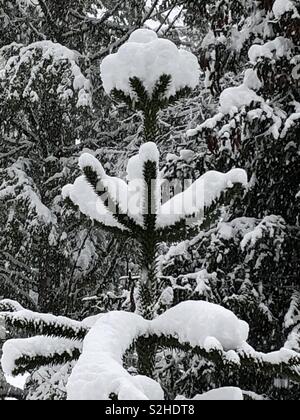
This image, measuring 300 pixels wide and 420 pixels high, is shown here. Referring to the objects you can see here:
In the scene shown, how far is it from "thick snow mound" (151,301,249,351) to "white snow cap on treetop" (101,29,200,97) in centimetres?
68

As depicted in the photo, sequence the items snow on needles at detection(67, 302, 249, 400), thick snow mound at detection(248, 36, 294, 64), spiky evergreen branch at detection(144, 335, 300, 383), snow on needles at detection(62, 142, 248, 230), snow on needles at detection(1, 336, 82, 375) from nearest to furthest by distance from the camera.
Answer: snow on needles at detection(67, 302, 249, 400)
spiky evergreen branch at detection(144, 335, 300, 383)
snow on needles at detection(1, 336, 82, 375)
snow on needles at detection(62, 142, 248, 230)
thick snow mound at detection(248, 36, 294, 64)

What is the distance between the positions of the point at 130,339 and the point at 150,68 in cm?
83

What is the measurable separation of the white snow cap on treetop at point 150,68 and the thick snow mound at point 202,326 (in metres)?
0.68

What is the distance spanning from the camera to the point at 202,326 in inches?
56.1

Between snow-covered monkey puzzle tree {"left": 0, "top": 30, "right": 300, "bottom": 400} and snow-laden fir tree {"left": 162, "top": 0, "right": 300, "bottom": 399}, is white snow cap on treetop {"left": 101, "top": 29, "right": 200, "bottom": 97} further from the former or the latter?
snow-laden fir tree {"left": 162, "top": 0, "right": 300, "bottom": 399}

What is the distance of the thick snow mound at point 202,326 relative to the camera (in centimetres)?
138

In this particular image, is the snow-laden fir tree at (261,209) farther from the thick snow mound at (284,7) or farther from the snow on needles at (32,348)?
the snow on needles at (32,348)

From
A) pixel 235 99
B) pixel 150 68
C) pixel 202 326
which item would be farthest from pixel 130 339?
pixel 235 99

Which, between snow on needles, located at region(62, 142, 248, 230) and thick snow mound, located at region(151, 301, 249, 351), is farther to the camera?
snow on needles, located at region(62, 142, 248, 230)

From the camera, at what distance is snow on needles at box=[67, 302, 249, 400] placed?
1067mm

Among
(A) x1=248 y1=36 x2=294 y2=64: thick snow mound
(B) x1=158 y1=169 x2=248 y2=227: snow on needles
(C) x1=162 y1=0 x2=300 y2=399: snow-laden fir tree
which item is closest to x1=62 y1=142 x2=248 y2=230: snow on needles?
(B) x1=158 y1=169 x2=248 y2=227: snow on needles

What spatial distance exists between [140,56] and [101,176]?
1.34 feet

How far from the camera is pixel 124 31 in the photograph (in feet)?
28.9
